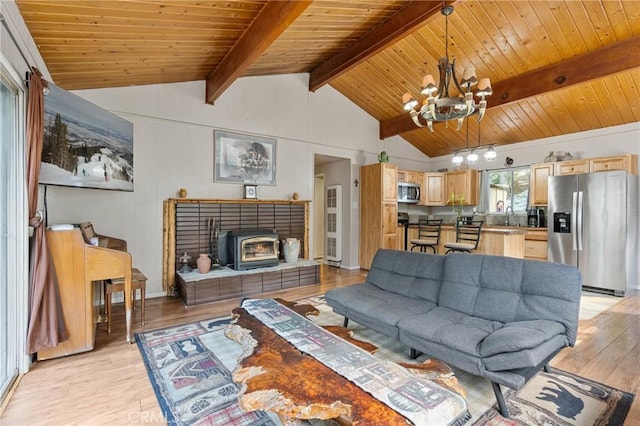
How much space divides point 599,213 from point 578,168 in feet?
3.29

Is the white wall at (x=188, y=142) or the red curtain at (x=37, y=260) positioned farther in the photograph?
the white wall at (x=188, y=142)

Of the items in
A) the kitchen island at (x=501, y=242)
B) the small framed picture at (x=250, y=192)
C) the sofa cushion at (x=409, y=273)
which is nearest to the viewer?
the sofa cushion at (x=409, y=273)

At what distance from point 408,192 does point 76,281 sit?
6123 millimetres

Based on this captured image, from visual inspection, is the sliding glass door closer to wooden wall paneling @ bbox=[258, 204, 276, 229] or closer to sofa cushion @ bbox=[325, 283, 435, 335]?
sofa cushion @ bbox=[325, 283, 435, 335]

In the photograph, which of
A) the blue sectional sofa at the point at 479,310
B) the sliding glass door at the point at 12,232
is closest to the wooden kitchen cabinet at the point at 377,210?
the blue sectional sofa at the point at 479,310

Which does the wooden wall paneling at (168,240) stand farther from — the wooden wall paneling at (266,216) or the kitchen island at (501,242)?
the kitchen island at (501,242)

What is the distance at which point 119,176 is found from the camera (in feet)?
11.8

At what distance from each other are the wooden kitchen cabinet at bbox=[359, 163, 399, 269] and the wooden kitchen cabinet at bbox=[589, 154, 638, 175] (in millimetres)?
3407

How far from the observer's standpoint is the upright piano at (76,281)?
2.53 m

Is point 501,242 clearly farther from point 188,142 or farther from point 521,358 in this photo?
point 188,142

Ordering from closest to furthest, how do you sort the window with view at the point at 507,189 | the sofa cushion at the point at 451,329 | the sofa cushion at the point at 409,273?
the sofa cushion at the point at 451,329, the sofa cushion at the point at 409,273, the window with view at the point at 507,189

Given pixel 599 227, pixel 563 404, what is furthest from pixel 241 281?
pixel 599 227

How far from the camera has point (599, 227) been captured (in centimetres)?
479

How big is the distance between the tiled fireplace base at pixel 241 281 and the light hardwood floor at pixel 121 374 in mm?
389
